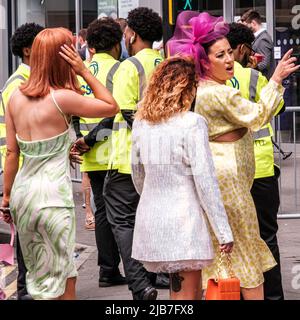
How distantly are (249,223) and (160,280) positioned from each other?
196 cm

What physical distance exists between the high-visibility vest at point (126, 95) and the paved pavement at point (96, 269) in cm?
100

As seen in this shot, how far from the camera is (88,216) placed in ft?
35.0

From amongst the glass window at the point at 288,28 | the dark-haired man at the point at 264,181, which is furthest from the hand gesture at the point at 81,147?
the glass window at the point at 288,28

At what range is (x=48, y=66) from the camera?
5.57m

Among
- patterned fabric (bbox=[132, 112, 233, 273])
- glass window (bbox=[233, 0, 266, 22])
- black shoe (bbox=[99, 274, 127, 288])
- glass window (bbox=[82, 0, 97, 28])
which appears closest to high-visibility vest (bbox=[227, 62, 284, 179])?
patterned fabric (bbox=[132, 112, 233, 273])

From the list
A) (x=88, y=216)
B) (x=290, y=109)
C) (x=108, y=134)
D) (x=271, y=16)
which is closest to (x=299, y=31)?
A: (x=271, y=16)

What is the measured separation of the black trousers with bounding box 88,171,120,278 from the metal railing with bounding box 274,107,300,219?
340cm

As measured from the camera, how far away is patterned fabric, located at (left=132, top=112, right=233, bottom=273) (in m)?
5.35

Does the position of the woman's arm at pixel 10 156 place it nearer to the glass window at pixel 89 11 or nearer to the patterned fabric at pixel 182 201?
the patterned fabric at pixel 182 201

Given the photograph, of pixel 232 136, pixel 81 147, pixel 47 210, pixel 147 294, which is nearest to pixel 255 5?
pixel 81 147

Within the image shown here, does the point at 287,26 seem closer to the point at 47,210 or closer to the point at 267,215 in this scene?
the point at 267,215

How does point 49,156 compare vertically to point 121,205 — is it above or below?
above

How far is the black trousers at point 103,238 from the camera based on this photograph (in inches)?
313

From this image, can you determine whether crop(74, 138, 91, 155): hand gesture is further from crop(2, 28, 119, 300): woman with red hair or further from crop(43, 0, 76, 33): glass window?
crop(43, 0, 76, 33): glass window
